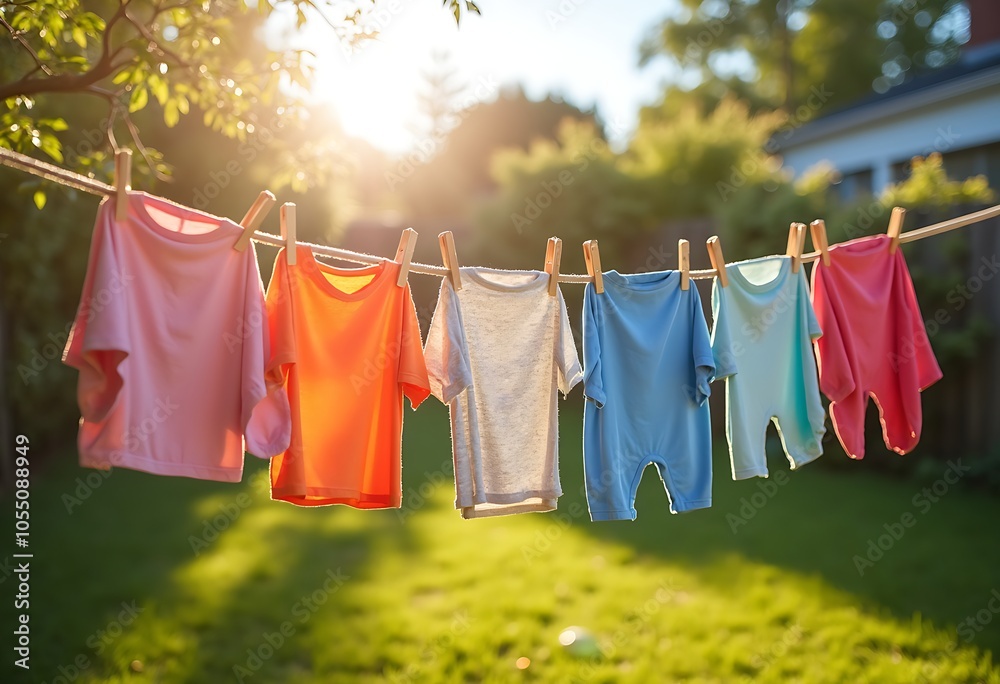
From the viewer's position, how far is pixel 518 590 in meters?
4.16

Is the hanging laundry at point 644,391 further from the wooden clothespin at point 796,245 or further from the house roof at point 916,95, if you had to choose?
the house roof at point 916,95

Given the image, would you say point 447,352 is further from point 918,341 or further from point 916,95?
point 916,95

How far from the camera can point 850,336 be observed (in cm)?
270

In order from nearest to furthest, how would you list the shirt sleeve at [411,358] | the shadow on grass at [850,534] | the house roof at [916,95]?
the shirt sleeve at [411,358] < the shadow on grass at [850,534] < the house roof at [916,95]

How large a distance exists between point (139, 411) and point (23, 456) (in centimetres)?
490

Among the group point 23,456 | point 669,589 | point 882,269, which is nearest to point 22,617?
point 23,456

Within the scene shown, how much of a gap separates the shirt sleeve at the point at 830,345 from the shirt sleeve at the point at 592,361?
812 mm

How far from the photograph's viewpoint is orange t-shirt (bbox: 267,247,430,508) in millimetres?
2154

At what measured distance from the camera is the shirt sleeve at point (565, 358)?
246 centimetres

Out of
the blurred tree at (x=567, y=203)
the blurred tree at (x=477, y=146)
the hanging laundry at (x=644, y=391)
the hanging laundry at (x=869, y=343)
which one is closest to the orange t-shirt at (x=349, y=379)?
the hanging laundry at (x=644, y=391)

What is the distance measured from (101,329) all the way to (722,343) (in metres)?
1.82

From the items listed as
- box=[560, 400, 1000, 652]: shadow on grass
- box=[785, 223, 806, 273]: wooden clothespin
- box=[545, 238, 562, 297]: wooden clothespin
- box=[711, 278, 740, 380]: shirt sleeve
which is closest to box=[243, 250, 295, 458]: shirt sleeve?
box=[545, 238, 562, 297]: wooden clothespin

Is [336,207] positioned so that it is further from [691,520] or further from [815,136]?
[815,136]

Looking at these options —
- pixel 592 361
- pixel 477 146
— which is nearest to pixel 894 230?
pixel 592 361
